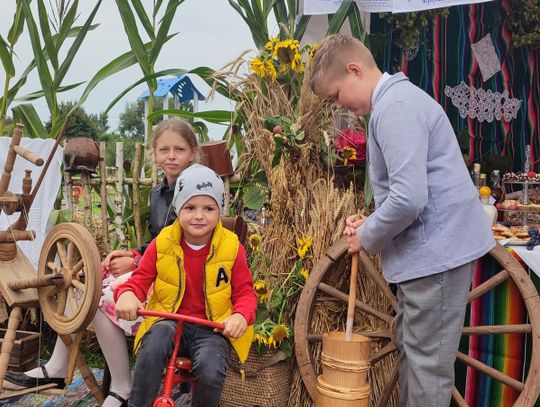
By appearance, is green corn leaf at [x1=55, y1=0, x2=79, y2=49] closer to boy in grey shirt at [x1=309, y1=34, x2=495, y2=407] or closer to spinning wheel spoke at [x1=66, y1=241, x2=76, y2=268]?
spinning wheel spoke at [x1=66, y1=241, x2=76, y2=268]

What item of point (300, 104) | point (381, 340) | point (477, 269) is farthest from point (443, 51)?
point (381, 340)

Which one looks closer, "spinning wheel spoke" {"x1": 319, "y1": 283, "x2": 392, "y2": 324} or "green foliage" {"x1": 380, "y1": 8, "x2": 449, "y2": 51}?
"spinning wheel spoke" {"x1": 319, "y1": 283, "x2": 392, "y2": 324}

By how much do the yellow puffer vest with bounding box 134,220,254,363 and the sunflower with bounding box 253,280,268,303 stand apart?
55cm

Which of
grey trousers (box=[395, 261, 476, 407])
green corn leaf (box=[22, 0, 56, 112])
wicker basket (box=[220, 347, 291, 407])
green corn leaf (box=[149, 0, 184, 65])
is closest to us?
grey trousers (box=[395, 261, 476, 407])

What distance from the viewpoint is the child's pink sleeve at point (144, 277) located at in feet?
7.52

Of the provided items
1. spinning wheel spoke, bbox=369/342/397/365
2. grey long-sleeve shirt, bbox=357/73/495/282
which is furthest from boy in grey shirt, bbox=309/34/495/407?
spinning wheel spoke, bbox=369/342/397/365

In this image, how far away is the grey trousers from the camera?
2123mm

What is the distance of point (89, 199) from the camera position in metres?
3.90

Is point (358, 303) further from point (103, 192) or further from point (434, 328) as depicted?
point (103, 192)

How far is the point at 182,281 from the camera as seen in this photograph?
2.35 meters

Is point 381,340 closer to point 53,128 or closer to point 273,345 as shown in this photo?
point 273,345

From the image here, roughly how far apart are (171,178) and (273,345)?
2.88 feet

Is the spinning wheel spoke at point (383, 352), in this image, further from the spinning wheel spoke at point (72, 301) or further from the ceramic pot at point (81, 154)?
the ceramic pot at point (81, 154)

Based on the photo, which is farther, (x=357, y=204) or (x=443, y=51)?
(x=443, y=51)
